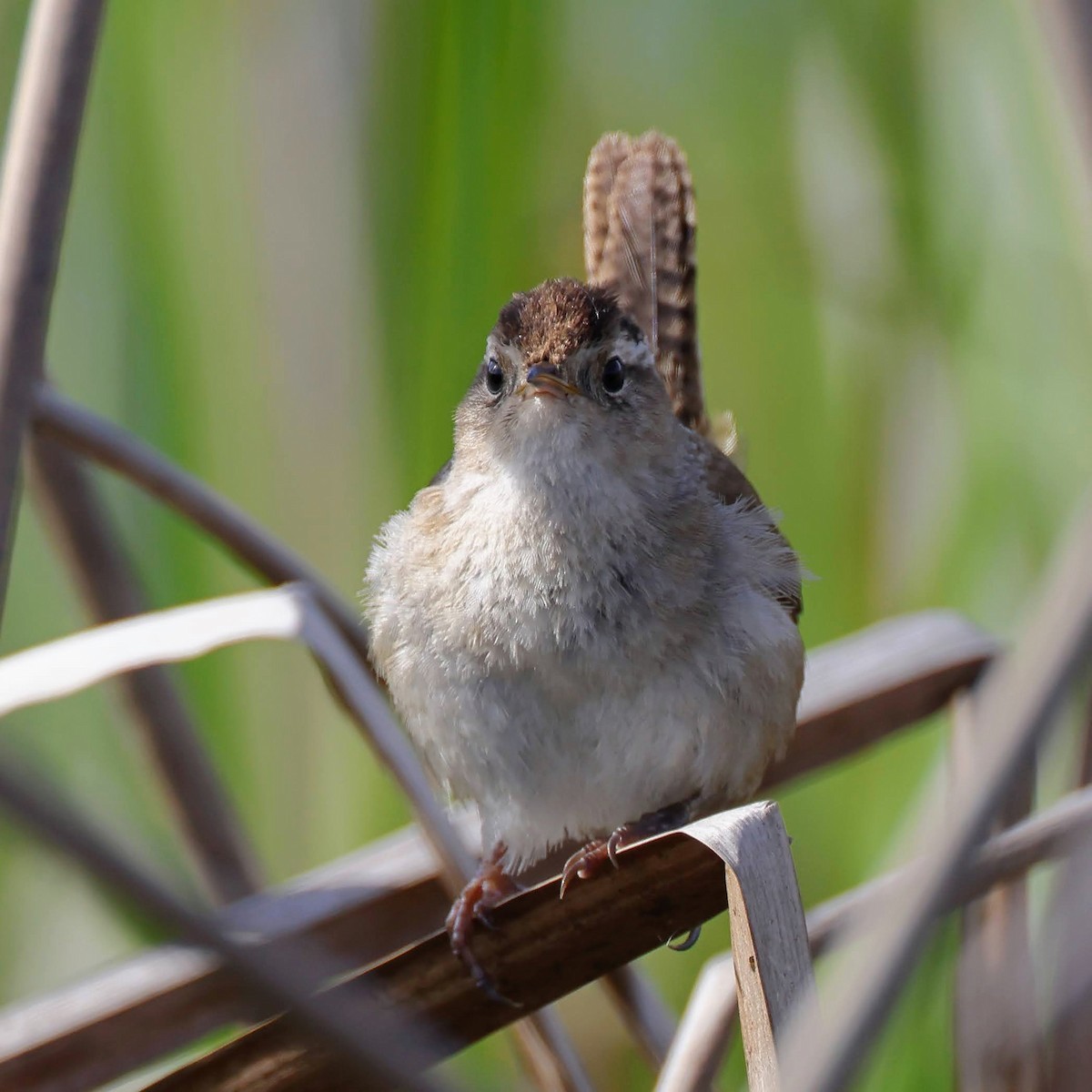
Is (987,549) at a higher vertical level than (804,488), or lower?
lower

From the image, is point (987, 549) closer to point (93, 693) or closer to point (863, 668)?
point (863, 668)

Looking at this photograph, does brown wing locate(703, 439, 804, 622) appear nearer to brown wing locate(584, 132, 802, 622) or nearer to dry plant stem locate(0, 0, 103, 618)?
brown wing locate(584, 132, 802, 622)

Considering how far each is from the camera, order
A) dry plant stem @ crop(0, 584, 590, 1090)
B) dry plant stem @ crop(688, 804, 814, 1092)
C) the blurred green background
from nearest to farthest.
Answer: dry plant stem @ crop(688, 804, 814, 1092), dry plant stem @ crop(0, 584, 590, 1090), the blurred green background

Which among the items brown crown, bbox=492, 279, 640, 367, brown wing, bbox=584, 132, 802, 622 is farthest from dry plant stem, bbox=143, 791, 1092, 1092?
brown wing, bbox=584, 132, 802, 622

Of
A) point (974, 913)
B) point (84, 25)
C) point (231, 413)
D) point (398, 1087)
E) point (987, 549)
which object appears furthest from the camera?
point (231, 413)

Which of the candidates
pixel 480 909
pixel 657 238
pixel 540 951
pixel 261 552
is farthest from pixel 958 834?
pixel 657 238

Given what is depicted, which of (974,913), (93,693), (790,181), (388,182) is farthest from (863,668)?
(93,693)
